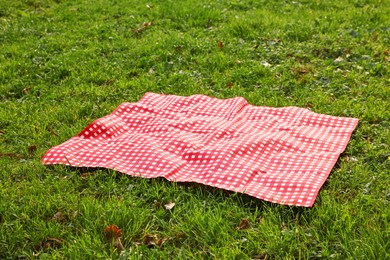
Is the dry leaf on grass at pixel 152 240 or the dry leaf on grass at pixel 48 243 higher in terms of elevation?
the dry leaf on grass at pixel 48 243

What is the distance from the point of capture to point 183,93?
6.00m

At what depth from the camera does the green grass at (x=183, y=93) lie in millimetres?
3412

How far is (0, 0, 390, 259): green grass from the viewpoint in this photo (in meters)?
3.41

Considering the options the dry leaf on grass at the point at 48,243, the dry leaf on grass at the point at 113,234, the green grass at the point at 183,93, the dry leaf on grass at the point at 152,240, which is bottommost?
the green grass at the point at 183,93

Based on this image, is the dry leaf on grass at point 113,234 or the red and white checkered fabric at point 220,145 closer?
the dry leaf on grass at point 113,234

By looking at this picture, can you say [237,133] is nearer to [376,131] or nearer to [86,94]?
[376,131]

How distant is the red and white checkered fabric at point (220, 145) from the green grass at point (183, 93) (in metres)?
0.13

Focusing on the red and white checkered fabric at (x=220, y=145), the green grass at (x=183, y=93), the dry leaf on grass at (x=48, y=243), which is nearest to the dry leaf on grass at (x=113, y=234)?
the green grass at (x=183, y=93)

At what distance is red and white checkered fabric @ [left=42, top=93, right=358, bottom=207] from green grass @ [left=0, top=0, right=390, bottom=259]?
0.41 ft

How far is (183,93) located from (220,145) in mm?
1524

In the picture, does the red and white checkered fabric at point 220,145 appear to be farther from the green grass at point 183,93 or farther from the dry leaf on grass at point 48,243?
the dry leaf on grass at point 48,243

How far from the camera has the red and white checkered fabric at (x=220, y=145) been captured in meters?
4.06

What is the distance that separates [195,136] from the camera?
16.0 ft

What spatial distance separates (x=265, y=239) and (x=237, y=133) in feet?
5.35
